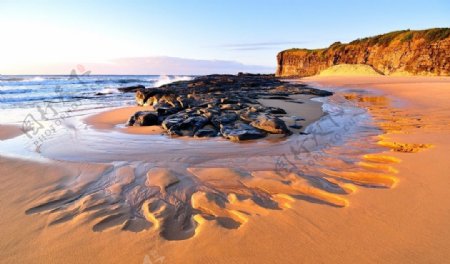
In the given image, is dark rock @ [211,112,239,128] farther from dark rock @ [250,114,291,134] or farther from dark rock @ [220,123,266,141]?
dark rock @ [250,114,291,134]

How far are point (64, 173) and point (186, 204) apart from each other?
203 cm

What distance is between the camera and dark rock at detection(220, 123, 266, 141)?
564cm

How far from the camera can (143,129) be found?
23.0 feet

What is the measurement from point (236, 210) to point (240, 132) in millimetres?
3369

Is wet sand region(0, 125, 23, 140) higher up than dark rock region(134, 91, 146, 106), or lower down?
lower down

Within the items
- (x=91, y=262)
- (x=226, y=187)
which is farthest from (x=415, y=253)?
(x=91, y=262)

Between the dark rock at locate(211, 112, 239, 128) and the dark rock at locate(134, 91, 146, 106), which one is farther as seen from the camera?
the dark rock at locate(134, 91, 146, 106)

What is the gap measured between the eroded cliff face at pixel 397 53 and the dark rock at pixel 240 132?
3290cm

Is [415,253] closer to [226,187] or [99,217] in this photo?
[226,187]

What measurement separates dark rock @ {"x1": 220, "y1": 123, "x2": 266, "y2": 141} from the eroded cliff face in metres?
32.9

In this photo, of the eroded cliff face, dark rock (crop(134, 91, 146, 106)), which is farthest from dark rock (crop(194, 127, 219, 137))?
the eroded cliff face

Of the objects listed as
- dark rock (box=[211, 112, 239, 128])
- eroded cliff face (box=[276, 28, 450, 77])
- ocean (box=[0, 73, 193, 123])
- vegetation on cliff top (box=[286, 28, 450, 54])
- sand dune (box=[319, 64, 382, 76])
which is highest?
vegetation on cliff top (box=[286, 28, 450, 54])

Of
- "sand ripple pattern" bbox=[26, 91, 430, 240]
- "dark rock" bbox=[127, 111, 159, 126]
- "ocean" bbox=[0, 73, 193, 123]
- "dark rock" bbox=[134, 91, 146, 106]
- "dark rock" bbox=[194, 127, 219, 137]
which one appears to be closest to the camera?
"sand ripple pattern" bbox=[26, 91, 430, 240]

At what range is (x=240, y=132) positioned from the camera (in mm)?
5793
